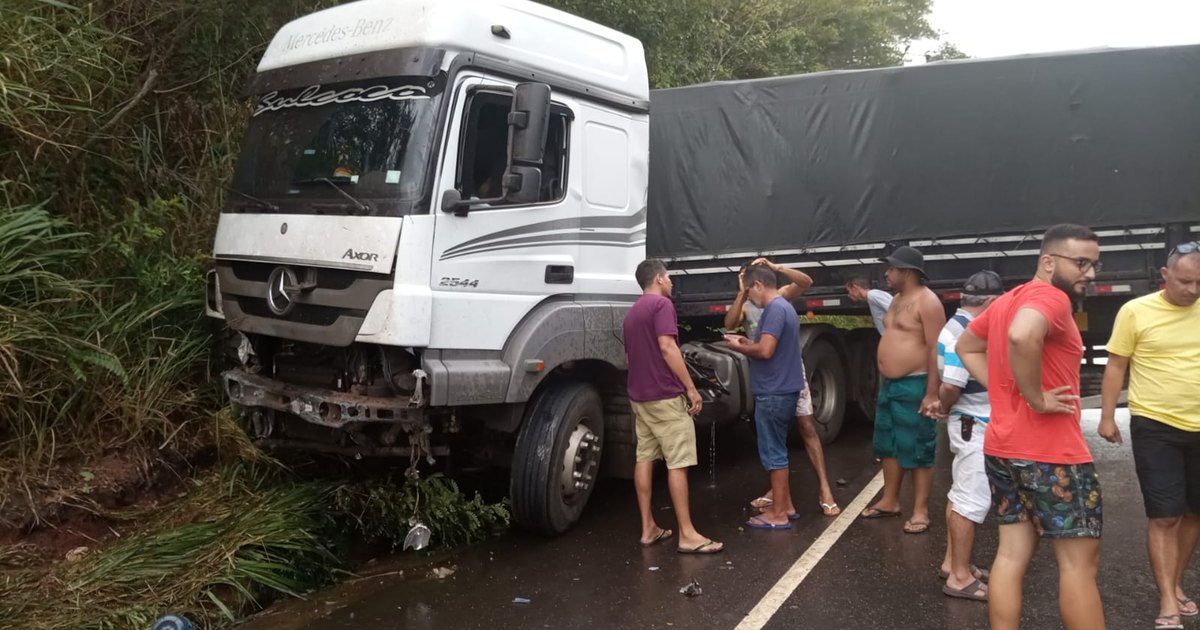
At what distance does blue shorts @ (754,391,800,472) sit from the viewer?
601 cm

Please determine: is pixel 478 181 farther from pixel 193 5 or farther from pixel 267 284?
pixel 193 5

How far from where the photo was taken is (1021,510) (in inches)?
141

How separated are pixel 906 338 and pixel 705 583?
6.21 ft

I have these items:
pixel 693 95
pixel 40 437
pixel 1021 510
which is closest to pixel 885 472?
pixel 1021 510

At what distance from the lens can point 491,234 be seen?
530 centimetres

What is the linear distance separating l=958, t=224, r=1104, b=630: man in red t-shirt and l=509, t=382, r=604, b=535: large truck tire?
8.60 feet

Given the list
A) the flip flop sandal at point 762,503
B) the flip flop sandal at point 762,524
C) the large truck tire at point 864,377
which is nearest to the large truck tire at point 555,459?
the flip flop sandal at point 762,524

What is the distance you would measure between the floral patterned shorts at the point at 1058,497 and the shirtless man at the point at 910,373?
1.86 m

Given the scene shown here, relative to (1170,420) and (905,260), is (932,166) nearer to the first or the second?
(905,260)

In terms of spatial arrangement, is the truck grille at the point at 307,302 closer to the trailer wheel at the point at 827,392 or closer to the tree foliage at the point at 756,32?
the trailer wheel at the point at 827,392

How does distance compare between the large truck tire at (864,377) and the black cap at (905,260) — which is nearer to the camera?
the black cap at (905,260)

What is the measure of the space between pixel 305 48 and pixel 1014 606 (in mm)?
4733

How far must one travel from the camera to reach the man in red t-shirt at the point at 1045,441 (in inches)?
135

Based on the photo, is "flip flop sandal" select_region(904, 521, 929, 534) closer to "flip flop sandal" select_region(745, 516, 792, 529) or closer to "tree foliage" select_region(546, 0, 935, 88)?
"flip flop sandal" select_region(745, 516, 792, 529)
